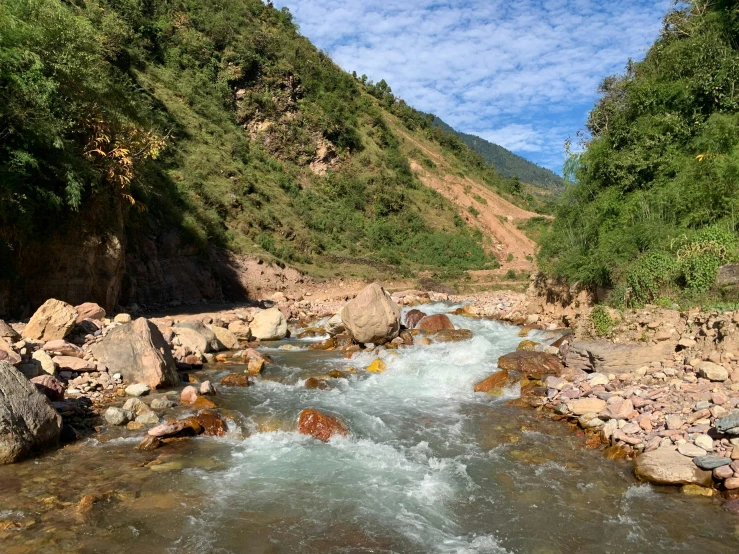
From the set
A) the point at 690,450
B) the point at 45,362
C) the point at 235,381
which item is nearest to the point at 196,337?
the point at 235,381

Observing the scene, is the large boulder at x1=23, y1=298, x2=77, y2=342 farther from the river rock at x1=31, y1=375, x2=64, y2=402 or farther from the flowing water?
the flowing water

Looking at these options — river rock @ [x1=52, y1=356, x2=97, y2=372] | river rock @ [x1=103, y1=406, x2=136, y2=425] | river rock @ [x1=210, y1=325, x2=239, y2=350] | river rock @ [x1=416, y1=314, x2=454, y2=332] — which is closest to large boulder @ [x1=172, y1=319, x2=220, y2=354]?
river rock @ [x1=210, y1=325, x2=239, y2=350]

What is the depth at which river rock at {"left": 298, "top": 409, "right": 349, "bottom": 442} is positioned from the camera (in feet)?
26.8

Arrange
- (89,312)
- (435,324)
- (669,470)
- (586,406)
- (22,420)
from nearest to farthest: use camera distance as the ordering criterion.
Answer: (669,470) → (22,420) → (586,406) → (89,312) → (435,324)

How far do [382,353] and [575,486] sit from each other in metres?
7.63

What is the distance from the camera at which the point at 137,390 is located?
9.36 m

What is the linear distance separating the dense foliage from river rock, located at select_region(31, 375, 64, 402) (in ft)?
17.9

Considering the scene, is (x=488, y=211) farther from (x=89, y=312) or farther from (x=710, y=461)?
(x=710, y=461)

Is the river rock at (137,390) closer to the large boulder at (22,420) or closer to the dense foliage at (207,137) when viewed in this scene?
the large boulder at (22,420)

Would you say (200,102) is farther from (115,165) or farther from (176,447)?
(176,447)

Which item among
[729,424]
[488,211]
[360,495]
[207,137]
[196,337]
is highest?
[207,137]

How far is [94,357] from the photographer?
10180 millimetres

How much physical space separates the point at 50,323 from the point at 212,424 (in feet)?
17.6

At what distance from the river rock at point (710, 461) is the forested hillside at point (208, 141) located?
14.2 m
